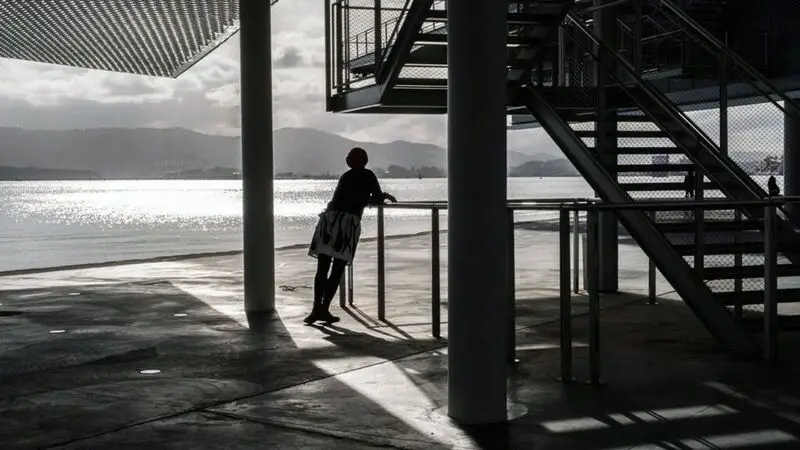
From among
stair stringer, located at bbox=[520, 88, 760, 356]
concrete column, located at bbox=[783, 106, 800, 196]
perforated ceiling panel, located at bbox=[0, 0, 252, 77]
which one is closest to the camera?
stair stringer, located at bbox=[520, 88, 760, 356]

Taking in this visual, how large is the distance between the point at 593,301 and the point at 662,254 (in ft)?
5.52

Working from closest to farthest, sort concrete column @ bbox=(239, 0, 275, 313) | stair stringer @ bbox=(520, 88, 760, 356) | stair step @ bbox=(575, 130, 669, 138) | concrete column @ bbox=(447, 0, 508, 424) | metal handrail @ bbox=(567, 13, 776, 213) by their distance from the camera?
concrete column @ bbox=(447, 0, 508, 424)
stair stringer @ bbox=(520, 88, 760, 356)
metal handrail @ bbox=(567, 13, 776, 213)
stair step @ bbox=(575, 130, 669, 138)
concrete column @ bbox=(239, 0, 275, 313)

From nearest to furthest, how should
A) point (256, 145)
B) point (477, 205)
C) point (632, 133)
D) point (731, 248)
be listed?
1. point (477, 205)
2. point (731, 248)
3. point (632, 133)
4. point (256, 145)

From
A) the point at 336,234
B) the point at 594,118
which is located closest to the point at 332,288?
the point at 336,234

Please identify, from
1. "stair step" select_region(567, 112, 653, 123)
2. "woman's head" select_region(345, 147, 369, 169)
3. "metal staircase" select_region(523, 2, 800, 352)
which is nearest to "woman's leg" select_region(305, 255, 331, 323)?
"woman's head" select_region(345, 147, 369, 169)

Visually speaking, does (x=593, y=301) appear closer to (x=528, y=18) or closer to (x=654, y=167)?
(x=654, y=167)

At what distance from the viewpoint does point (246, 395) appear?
629 centimetres

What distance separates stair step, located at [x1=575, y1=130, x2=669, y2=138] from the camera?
9398 mm

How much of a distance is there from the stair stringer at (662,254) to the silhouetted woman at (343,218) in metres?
1.81

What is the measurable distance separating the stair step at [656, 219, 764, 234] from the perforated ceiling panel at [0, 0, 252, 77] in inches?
329

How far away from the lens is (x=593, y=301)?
6.81 m

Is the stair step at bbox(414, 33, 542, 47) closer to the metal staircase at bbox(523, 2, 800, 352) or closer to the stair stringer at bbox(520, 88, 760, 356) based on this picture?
the metal staircase at bbox(523, 2, 800, 352)

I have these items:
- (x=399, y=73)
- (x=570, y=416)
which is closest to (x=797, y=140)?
(x=399, y=73)

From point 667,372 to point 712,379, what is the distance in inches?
13.8
